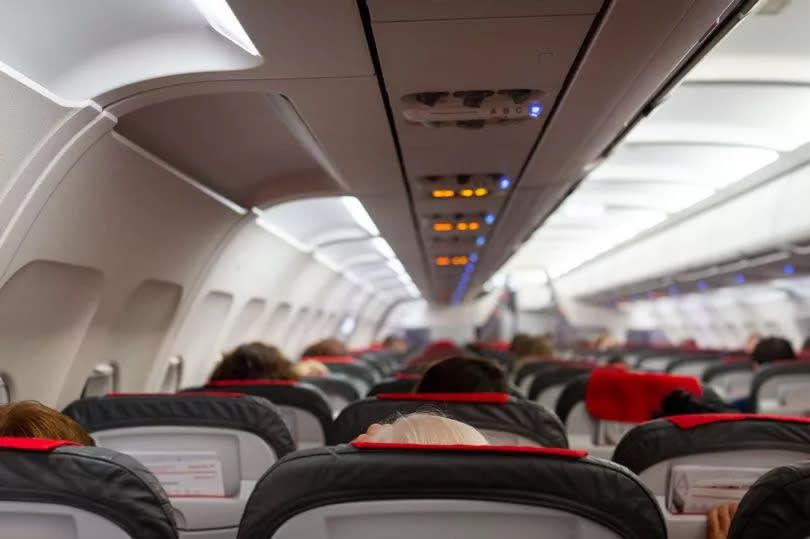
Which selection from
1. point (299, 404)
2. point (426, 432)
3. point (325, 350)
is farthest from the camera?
point (325, 350)

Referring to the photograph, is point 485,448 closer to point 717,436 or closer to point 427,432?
point 427,432

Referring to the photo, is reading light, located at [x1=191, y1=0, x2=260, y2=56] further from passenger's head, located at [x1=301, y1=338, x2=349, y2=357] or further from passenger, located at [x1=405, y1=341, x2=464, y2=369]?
passenger's head, located at [x1=301, y1=338, x2=349, y2=357]

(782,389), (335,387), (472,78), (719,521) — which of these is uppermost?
(472,78)

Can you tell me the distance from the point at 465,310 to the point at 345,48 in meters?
30.8

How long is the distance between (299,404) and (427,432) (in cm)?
312

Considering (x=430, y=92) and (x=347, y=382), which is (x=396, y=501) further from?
(x=347, y=382)

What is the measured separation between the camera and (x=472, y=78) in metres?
4.17

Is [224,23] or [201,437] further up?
[224,23]

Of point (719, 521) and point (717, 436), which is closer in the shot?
point (719, 521)

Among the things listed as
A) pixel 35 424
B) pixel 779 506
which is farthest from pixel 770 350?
pixel 35 424

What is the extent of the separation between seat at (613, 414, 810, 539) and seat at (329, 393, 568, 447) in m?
0.76

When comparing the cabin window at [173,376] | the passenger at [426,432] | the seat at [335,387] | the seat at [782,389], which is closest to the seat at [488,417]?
the passenger at [426,432]

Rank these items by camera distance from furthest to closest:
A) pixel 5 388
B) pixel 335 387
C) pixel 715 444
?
pixel 335 387, pixel 5 388, pixel 715 444

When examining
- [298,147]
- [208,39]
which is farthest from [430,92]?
[298,147]
